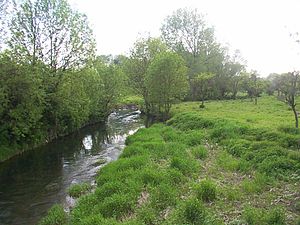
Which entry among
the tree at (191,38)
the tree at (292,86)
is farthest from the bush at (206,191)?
the tree at (191,38)

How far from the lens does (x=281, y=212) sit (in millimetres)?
9969

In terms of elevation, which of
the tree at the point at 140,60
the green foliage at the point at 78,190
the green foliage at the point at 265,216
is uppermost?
the tree at the point at 140,60

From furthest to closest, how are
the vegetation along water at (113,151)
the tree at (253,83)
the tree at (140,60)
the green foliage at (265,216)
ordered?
1. the tree at (253,83)
2. the tree at (140,60)
3. the vegetation along water at (113,151)
4. the green foliage at (265,216)

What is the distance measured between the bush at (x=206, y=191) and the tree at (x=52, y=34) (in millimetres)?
25818

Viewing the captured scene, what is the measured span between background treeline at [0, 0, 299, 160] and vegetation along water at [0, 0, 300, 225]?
155 millimetres

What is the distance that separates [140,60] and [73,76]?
22.1m

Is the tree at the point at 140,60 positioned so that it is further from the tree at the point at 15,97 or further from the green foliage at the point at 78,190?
the green foliage at the point at 78,190

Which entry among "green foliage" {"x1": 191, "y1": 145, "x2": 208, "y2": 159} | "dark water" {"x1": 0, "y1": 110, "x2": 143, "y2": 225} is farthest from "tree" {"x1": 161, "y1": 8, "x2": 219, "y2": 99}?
"green foliage" {"x1": 191, "y1": 145, "x2": 208, "y2": 159}

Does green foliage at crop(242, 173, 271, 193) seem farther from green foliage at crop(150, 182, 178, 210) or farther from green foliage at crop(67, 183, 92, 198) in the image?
green foliage at crop(67, 183, 92, 198)

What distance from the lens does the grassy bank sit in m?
10.8

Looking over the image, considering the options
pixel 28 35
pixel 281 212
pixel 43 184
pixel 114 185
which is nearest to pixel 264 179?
pixel 281 212

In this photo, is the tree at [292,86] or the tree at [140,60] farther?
the tree at [140,60]

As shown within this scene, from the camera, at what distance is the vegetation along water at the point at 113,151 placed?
12.1 metres

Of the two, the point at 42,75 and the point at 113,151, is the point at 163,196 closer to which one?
the point at 113,151
